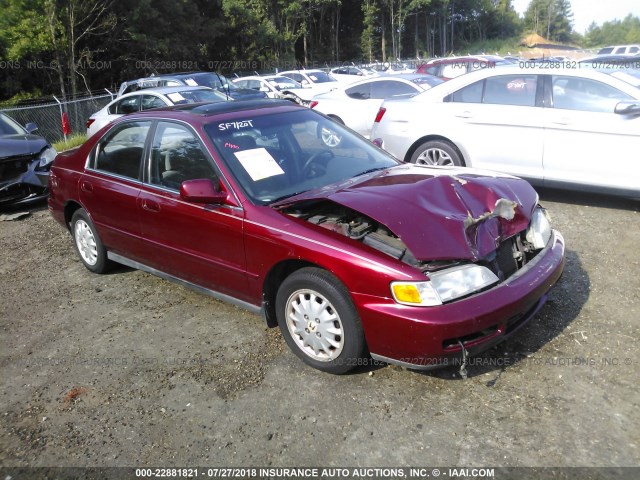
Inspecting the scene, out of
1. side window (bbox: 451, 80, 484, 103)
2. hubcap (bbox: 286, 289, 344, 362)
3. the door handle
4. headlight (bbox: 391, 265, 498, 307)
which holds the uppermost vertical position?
side window (bbox: 451, 80, 484, 103)

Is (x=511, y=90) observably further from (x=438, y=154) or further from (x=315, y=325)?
(x=315, y=325)

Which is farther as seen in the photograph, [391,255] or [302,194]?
[302,194]

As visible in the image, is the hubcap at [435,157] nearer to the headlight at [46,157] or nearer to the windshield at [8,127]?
the headlight at [46,157]

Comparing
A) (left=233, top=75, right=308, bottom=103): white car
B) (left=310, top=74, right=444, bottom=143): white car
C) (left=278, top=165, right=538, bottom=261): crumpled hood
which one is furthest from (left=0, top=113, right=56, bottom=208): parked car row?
(left=233, top=75, right=308, bottom=103): white car

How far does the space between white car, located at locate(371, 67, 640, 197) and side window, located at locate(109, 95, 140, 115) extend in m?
6.44

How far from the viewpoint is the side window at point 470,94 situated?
695 centimetres

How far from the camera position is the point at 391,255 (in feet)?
10.4

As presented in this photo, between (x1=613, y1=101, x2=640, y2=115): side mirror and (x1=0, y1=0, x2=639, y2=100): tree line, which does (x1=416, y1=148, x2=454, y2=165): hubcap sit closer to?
(x1=613, y1=101, x2=640, y2=115): side mirror

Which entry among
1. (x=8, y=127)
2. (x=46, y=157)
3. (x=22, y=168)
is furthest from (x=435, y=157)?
(x=8, y=127)

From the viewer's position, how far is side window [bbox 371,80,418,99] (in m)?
10.8

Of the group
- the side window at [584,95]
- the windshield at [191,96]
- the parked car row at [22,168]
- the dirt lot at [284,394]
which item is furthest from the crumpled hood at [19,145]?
the side window at [584,95]

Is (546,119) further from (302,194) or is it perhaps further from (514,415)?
(514,415)

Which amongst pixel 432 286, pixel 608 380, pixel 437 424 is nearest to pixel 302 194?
pixel 432 286

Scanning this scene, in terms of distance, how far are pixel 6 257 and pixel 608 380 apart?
6.07m
